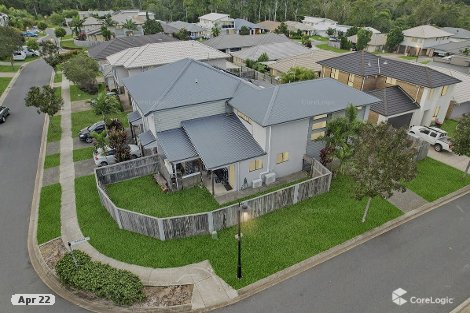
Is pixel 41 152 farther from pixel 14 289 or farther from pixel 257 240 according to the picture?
pixel 257 240

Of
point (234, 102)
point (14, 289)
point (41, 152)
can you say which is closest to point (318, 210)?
point (234, 102)

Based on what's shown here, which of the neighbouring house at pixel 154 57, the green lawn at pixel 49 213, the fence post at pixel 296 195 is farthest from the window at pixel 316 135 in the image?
the neighbouring house at pixel 154 57

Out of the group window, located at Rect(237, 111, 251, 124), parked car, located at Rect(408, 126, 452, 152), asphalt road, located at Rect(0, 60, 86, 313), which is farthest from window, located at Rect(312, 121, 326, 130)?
asphalt road, located at Rect(0, 60, 86, 313)

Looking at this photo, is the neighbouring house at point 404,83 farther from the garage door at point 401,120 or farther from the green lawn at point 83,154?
the green lawn at point 83,154

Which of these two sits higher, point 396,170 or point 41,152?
point 396,170

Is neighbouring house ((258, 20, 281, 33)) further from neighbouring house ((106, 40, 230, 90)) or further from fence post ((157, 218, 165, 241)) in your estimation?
fence post ((157, 218, 165, 241))
